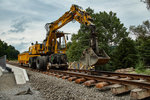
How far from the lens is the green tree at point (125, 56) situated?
2119 cm

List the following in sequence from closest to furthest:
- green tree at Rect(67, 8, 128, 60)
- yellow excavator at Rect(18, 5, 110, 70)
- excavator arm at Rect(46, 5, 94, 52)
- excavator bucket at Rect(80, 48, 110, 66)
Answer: excavator bucket at Rect(80, 48, 110, 66) → excavator arm at Rect(46, 5, 94, 52) → yellow excavator at Rect(18, 5, 110, 70) → green tree at Rect(67, 8, 128, 60)

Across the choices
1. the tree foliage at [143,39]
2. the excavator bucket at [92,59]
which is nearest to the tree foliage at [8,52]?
the tree foliage at [143,39]

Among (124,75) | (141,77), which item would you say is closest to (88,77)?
(124,75)

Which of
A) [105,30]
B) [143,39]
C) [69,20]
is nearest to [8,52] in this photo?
[105,30]

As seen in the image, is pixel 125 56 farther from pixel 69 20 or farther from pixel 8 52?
pixel 8 52

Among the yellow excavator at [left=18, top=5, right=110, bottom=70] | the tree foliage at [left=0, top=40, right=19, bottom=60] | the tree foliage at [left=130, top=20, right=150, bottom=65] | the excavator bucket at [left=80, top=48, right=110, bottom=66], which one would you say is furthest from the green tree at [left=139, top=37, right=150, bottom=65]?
the tree foliage at [left=0, top=40, right=19, bottom=60]

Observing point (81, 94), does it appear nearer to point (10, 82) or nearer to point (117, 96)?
point (117, 96)

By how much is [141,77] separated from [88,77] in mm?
2205

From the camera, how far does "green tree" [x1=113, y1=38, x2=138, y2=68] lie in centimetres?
2119

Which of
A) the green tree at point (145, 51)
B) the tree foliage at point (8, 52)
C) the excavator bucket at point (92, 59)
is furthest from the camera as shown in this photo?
the tree foliage at point (8, 52)

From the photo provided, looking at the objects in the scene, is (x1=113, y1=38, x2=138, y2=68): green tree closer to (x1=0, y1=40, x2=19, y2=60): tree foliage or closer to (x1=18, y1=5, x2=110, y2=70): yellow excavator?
(x1=18, y1=5, x2=110, y2=70): yellow excavator

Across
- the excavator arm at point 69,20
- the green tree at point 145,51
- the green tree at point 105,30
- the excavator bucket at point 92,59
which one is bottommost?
the excavator bucket at point 92,59

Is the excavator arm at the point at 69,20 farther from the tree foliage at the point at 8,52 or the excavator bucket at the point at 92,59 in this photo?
the tree foliage at the point at 8,52

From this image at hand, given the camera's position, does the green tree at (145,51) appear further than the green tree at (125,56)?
Yes
